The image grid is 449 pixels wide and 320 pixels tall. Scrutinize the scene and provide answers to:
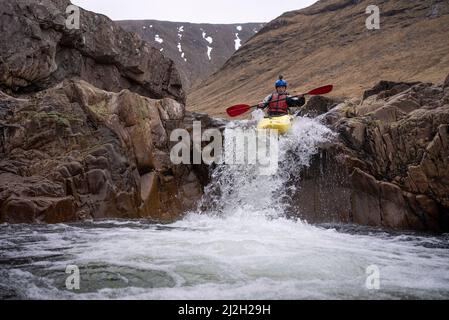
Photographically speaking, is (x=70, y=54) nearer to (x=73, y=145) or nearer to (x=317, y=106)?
(x=73, y=145)

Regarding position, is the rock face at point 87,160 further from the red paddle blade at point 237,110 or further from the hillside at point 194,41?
the hillside at point 194,41

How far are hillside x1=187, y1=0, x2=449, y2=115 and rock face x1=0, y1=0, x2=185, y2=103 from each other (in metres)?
15.1

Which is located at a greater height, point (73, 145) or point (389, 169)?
point (73, 145)

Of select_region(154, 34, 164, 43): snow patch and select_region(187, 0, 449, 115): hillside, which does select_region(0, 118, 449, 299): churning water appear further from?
select_region(154, 34, 164, 43): snow patch

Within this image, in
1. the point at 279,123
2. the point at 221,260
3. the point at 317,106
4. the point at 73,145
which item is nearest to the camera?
the point at 221,260

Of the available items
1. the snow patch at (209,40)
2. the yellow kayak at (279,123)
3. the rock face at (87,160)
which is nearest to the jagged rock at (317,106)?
the yellow kayak at (279,123)

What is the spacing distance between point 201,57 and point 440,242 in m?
72.4

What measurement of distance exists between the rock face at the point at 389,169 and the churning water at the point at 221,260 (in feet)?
1.96

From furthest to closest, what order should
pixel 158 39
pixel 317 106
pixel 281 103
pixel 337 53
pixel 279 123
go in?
pixel 158 39
pixel 337 53
pixel 317 106
pixel 281 103
pixel 279 123

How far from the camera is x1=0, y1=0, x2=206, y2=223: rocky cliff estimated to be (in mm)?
7332

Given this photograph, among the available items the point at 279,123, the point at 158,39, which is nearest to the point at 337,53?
the point at 279,123

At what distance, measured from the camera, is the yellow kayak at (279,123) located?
958 centimetres

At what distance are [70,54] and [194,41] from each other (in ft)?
231

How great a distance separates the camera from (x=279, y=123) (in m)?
9.62
